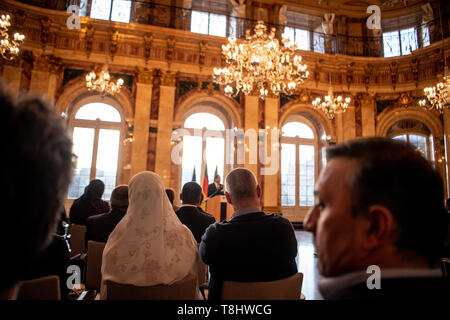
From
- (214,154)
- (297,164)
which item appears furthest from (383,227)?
(297,164)

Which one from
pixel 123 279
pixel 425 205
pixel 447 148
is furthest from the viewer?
pixel 447 148

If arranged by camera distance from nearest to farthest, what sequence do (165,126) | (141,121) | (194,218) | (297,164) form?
(194,218) < (141,121) < (165,126) < (297,164)

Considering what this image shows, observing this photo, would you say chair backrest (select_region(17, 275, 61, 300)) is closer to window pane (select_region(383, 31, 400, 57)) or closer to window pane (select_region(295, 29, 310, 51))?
window pane (select_region(295, 29, 310, 51))

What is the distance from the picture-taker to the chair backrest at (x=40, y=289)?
1312mm

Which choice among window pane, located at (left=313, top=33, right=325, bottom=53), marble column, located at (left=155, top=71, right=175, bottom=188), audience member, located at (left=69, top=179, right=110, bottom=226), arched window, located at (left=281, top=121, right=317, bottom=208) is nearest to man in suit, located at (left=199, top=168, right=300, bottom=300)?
audience member, located at (left=69, top=179, right=110, bottom=226)

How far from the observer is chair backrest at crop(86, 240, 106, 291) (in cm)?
228

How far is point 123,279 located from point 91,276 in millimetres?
1044

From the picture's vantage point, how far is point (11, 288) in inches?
21.6

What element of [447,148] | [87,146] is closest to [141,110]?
[87,146]

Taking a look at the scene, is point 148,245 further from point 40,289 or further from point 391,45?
point 391,45

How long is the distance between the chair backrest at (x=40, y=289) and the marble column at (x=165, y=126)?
693 cm

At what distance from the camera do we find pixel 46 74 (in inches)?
316

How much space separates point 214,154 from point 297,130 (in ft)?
11.8

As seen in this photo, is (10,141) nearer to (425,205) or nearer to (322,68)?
(425,205)
